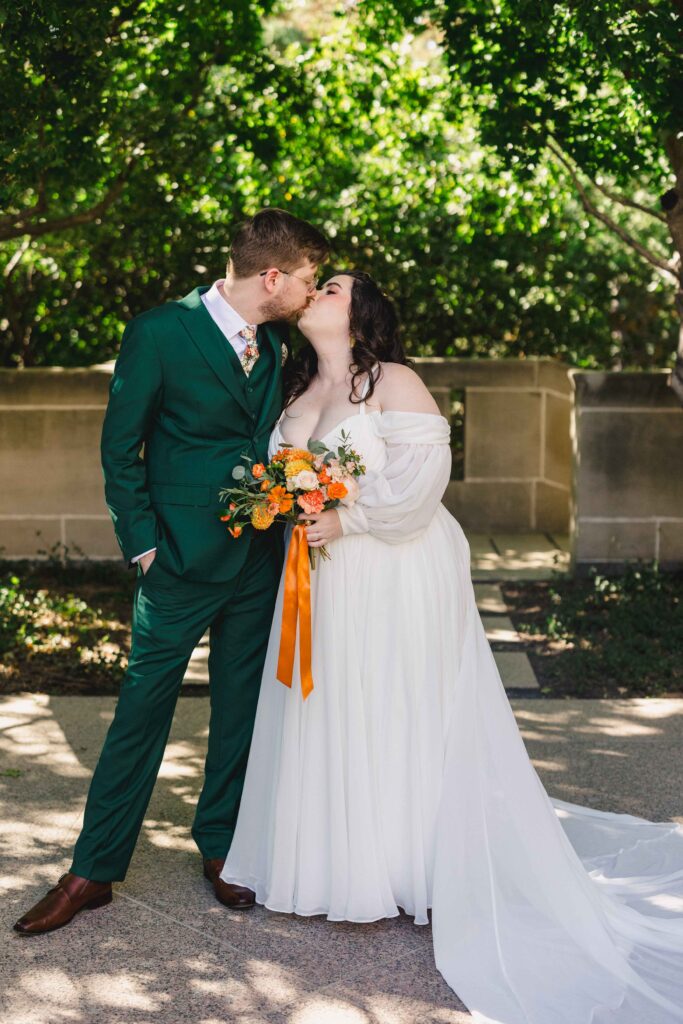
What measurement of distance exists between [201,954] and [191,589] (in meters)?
1.12

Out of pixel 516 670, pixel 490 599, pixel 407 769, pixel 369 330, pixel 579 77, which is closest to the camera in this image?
pixel 407 769

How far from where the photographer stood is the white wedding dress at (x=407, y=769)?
369 centimetres

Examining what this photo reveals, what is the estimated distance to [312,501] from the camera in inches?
142

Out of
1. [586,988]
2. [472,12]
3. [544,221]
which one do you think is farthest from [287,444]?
[544,221]

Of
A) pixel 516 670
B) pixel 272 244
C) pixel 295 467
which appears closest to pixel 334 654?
pixel 295 467

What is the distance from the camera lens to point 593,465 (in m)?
8.27

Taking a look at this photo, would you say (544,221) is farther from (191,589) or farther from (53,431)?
(191,589)

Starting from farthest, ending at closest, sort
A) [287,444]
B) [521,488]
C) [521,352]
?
[521,352] → [521,488] → [287,444]

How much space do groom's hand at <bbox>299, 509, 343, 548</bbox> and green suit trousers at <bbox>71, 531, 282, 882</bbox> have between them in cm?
35

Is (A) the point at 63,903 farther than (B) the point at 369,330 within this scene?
No

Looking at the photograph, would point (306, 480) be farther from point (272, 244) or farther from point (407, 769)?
point (407, 769)

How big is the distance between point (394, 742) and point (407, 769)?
10 cm

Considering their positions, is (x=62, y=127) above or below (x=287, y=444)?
above

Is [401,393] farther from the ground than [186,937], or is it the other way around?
[401,393]
